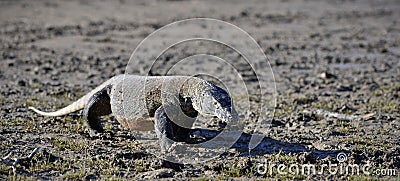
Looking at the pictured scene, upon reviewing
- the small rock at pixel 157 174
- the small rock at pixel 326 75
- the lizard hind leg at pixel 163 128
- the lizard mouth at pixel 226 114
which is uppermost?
the small rock at pixel 326 75

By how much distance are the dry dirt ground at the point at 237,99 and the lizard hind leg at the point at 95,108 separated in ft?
0.72

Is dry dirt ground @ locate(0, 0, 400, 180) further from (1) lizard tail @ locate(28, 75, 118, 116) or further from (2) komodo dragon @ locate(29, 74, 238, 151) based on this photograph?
(2) komodo dragon @ locate(29, 74, 238, 151)

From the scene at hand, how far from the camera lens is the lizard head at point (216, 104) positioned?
742cm

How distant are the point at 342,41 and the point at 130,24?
9.82 meters

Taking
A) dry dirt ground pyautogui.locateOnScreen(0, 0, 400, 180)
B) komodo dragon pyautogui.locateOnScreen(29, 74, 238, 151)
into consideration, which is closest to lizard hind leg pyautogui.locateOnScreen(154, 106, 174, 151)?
komodo dragon pyautogui.locateOnScreen(29, 74, 238, 151)

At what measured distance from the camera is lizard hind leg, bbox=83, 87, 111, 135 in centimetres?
893

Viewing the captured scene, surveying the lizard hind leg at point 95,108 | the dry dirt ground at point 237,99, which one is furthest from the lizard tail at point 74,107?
the lizard hind leg at point 95,108

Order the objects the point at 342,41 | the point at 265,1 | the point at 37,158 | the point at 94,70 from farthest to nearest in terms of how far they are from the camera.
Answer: the point at 265,1
the point at 342,41
the point at 94,70
the point at 37,158

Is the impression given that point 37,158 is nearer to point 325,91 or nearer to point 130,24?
point 325,91

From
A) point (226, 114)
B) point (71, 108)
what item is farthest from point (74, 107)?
point (226, 114)

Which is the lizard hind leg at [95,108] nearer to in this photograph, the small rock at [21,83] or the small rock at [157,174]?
the small rock at [157,174]

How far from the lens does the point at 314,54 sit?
18.6 meters

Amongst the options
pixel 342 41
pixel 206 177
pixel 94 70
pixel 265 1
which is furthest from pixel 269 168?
pixel 265 1

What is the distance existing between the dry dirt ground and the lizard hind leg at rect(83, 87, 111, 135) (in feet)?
0.72
